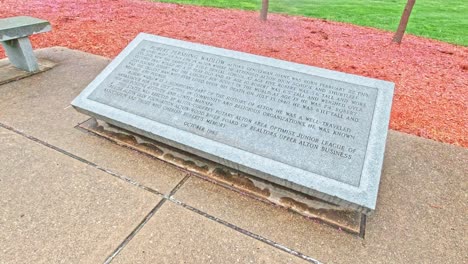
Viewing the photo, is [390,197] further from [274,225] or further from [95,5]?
[95,5]

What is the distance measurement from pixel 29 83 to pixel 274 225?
3.82 meters

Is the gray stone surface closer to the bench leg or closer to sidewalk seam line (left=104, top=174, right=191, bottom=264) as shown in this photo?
sidewalk seam line (left=104, top=174, right=191, bottom=264)

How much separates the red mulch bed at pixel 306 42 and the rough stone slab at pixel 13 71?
0.92 meters

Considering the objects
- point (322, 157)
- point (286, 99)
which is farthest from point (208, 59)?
point (322, 157)

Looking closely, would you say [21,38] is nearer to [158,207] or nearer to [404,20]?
[158,207]

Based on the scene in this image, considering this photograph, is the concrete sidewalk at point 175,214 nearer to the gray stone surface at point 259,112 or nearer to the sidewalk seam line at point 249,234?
the sidewalk seam line at point 249,234

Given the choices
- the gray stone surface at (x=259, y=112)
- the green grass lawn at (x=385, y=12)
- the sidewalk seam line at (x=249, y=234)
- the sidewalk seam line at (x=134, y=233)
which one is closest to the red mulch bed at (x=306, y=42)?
the green grass lawn at (x=385, y=12)

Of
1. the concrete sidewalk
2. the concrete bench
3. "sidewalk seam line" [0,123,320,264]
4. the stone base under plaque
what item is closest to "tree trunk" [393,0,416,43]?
the concrete sidewalk

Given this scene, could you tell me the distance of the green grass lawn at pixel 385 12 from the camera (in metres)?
8.14

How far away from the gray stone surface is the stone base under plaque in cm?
20

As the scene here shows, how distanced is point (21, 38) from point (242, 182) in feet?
12.4

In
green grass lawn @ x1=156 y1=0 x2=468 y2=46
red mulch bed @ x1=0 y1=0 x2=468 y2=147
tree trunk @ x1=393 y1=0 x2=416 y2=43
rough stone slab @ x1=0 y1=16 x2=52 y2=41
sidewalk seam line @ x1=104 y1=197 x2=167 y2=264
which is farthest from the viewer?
green grass lawn @ x1=156 y1=0 x2=468 y2=46

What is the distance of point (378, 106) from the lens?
251 centimetres

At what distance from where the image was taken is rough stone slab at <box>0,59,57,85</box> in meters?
4.18
